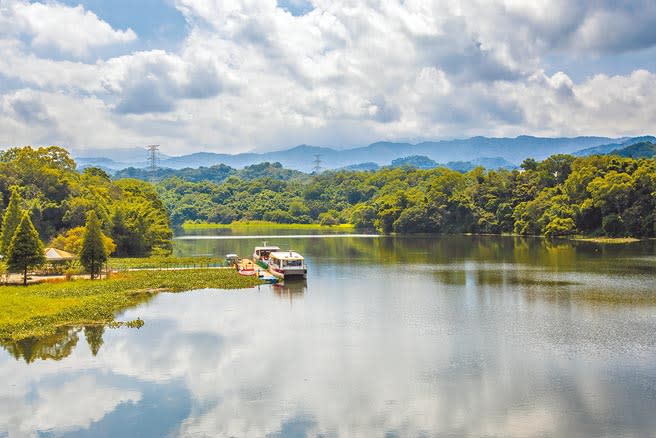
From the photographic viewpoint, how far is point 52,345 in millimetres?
27547

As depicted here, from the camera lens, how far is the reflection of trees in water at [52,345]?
26.1 metres

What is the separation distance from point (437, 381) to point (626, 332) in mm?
11625

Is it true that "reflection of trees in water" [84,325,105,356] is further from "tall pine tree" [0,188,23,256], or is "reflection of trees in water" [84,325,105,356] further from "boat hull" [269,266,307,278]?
"tall pine tree" [0,188,23,256]

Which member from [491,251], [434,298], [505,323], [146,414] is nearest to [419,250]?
[491,251]

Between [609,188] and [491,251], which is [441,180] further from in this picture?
[491,251]

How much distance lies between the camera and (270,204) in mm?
170750

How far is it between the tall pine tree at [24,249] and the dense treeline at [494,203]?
72539 mm

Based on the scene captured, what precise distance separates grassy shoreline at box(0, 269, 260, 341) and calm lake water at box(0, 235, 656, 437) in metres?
1.24

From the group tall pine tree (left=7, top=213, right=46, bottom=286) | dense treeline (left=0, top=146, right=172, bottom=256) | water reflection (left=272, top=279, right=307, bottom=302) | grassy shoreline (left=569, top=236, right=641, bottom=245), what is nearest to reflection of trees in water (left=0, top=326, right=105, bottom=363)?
tall pine tree (left=7, top=213, right=46, bottom=286)

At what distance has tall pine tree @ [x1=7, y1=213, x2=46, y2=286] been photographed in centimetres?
3853

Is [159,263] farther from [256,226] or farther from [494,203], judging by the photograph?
[256,226]

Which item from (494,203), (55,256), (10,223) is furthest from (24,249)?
(494,203)

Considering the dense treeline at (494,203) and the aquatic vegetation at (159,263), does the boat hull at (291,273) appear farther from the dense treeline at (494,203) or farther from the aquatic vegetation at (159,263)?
the dense treeline at (494,203)

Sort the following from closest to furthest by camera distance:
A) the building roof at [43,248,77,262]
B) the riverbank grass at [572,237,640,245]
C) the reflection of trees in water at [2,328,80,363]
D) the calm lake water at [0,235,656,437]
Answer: the calm lake water at [0,235,656,437], the reflection of trees in water at [2,328,80,363], the building roof at [43,248,77,262], the riverbank grass at [572,237,640,245]
